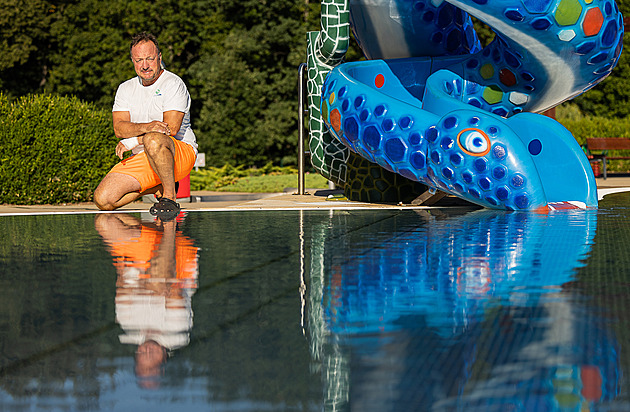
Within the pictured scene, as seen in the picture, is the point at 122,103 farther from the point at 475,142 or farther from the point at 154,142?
the point at 475,142

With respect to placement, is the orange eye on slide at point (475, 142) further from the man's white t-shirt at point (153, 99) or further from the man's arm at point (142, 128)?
the man's arm at point (142, 128)

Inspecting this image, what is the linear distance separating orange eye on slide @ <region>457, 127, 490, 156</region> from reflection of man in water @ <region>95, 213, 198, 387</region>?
2734mm

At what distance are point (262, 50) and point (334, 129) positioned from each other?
2184 cm

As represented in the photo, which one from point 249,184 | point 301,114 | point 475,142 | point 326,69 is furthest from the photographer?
point 249,184

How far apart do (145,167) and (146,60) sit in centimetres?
93

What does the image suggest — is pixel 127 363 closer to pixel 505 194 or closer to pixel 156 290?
pixel 156 290

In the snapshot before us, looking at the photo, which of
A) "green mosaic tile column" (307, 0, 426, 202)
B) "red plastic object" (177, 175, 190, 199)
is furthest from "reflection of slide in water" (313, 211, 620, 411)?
"red plastic object" (177, 175, 190, 199)

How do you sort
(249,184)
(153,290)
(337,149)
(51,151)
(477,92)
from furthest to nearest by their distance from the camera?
(249,184) < (51,151) < (337,149) < (477,92) < (153,290)

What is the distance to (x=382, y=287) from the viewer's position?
327cm

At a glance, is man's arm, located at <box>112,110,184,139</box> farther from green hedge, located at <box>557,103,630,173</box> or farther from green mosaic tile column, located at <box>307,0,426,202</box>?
green hedge, located at <box>557,103,630,173</box>

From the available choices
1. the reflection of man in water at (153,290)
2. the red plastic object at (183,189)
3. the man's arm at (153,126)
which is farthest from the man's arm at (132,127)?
the red plastic object at (183,189)

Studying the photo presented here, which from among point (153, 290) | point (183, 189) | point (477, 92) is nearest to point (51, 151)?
point (183, 189)

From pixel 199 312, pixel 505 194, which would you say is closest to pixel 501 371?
pixel 199 312

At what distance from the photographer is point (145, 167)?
710cm
